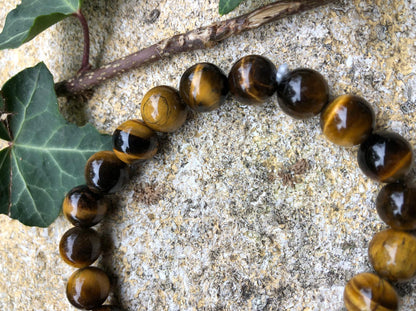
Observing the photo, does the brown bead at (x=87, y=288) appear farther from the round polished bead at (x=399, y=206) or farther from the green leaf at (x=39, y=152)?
the round polished bead at (x=399, y=206)

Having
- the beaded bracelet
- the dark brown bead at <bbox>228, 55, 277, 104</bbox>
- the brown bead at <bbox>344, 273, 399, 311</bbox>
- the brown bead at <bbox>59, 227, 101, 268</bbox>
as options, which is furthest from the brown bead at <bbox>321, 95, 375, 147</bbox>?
the brown bead at <bbox>59, 227, 101, 268</bbox>

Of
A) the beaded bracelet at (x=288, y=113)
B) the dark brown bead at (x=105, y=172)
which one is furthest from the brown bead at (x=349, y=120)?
the dark brown bead at (x=105, y=172)

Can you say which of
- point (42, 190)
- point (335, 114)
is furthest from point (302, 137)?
point (42, 190)

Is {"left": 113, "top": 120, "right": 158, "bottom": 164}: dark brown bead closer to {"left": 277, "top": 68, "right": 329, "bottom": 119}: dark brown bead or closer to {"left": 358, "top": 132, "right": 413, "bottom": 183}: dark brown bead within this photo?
{"left": 277, "top": 68, "right": 329, "bottom": 119}: dark brown bead

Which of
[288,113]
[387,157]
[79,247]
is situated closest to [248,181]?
[288,113]

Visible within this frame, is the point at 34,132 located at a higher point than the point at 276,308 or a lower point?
higher

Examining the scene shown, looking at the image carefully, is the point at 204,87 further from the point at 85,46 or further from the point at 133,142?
the point at 85,46

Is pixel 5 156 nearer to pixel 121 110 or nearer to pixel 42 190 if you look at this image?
pixel 42 190

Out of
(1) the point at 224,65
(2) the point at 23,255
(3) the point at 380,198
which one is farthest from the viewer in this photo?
(2) the point at 23,255
